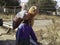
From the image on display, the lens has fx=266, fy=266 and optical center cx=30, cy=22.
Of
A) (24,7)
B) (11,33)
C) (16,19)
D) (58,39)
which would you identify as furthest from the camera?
(11,33)

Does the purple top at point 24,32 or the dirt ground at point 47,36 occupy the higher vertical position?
the purple top at point 24,32

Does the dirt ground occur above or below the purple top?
below

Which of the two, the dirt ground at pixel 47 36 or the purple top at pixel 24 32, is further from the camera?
the dirt ground at pixel 47 36

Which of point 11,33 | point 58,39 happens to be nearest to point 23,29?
point 58,39

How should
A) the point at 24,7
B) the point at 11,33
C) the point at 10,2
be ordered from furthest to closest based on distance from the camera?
1. the point at 10,2
2. the point at 11,33
3. the point at 24,7

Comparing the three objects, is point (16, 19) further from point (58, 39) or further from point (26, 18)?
point (58, 39)

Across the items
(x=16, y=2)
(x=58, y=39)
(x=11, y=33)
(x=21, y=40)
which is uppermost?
(x=21, y=40)

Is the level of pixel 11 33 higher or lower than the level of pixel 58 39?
lower

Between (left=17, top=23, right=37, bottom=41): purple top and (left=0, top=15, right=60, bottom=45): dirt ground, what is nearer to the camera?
(left=17, top=23, right=37, bottom=41): purple top

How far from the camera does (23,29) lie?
4.28m

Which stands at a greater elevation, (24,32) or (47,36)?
(24,32)

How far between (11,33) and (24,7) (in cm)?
812

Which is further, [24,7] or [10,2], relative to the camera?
[10,2]

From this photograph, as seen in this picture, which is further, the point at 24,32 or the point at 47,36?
the point at 47,36
